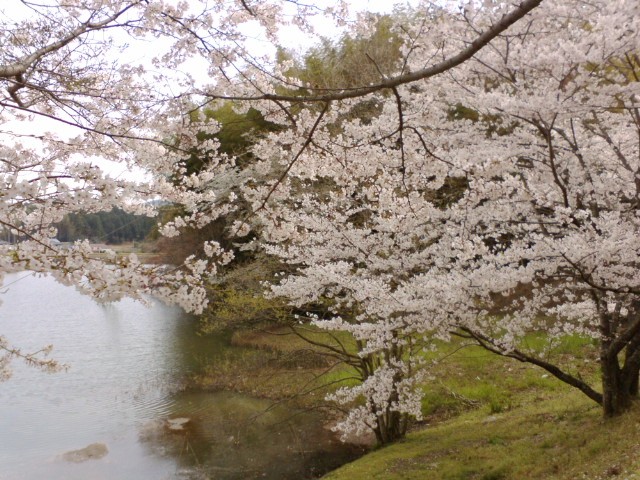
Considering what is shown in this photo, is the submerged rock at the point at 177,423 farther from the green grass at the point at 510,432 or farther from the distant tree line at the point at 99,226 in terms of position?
the green grass at the point at 510,432

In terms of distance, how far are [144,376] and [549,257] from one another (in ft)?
25.4

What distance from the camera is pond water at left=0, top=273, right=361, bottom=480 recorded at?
6391 mm

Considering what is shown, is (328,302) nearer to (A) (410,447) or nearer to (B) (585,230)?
(A) (410,447)

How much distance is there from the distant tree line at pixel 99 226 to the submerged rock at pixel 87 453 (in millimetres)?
2673

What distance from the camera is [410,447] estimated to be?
5672mm

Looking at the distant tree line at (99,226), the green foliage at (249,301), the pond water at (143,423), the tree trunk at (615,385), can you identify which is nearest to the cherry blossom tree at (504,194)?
the tree trunk at (615,385)

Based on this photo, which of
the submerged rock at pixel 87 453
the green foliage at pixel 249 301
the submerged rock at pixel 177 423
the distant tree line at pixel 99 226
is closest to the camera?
the distant tree line at pixel 99 226

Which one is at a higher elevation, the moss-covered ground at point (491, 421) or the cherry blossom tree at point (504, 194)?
the cherry blossom tree at point (504, 194)

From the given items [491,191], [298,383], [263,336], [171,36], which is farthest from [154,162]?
[263,336]

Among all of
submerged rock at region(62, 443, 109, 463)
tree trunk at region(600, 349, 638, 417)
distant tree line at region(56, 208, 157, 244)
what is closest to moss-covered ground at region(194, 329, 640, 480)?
tree trunk at region(600, 349, 638, 417)

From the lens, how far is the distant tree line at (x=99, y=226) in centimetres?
372

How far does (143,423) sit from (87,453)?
1025 mm

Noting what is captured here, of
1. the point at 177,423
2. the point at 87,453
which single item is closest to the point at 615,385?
the point at 177,423

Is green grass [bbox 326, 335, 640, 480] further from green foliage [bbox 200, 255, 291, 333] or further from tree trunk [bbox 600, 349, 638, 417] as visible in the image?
green foliage [bbox 200, 255, 291, 333]
